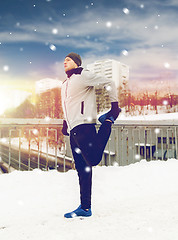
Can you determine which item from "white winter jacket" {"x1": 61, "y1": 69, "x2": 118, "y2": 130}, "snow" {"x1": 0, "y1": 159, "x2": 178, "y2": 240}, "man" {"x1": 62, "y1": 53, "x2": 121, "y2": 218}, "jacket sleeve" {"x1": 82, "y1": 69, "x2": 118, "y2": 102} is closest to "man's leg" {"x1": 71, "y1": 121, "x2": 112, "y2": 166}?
"man" {"x1": 62, "y1": 53, "x2": 121, "y2": 218}

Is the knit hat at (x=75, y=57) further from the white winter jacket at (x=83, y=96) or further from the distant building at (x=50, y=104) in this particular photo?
the distant building at (x=50, y=104)

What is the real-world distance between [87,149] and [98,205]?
0.92m

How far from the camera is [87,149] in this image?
2652 millimetres

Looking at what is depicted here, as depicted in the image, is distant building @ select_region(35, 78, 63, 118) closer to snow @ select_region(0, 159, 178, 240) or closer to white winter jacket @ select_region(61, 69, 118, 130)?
snow @ select_region(0, 159, 178, 240)

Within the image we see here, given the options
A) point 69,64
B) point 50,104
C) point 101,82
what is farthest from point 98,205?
point 50,104

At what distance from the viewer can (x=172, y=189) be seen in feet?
12.8

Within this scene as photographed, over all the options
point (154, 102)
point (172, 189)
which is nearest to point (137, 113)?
point (154, 102)

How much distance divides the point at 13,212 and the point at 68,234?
100cm

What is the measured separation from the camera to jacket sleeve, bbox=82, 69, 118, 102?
2.62m

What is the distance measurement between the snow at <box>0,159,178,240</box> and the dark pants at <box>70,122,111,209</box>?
1.14ft

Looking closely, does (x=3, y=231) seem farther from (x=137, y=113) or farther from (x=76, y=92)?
(x=137, y=113)

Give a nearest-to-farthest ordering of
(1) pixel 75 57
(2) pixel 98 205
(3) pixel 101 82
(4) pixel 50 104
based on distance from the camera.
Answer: (3) pixel 101 82 → (1) pixel 75 57 → (2) pixel 98 205 → (4) pixel 50 104

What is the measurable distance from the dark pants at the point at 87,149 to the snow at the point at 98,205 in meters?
0.35

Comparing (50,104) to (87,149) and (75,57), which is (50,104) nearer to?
(75,57)
